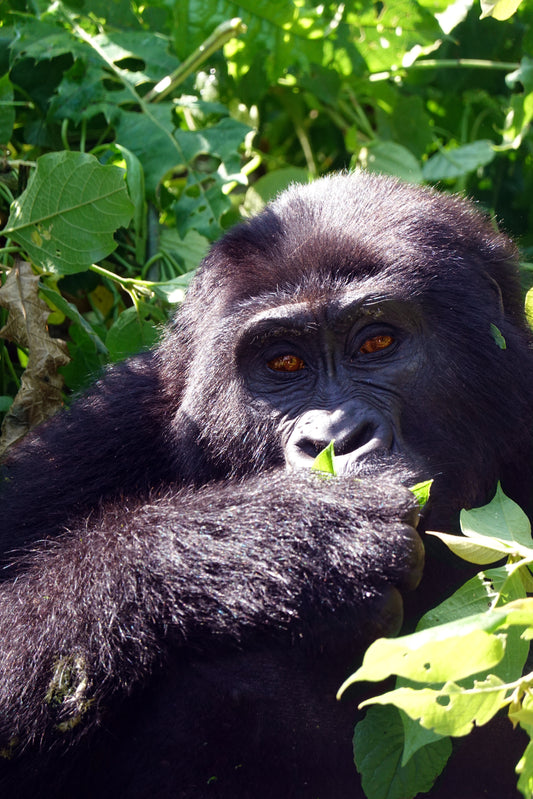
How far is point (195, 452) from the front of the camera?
3307 mm

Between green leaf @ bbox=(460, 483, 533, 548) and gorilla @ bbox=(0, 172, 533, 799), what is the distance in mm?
203

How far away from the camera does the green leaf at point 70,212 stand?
12.0ft

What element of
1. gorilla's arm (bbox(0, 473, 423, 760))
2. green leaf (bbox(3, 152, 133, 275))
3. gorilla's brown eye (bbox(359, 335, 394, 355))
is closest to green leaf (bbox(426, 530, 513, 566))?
gorilla's arm (bbox(0, 473, 423, 760))

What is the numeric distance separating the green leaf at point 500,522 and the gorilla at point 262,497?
0.66 ft

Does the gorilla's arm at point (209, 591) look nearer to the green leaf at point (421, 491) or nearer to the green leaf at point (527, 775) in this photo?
the green leaf at point (421, 491)

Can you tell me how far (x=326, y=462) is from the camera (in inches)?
103

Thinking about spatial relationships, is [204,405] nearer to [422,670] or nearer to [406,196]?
[406,196]

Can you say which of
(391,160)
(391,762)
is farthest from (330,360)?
(391,160)

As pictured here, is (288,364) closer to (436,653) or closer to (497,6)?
(497,6)

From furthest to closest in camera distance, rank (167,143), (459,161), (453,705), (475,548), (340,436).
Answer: (459,161) → (167,143) → (340,436) → (475,548) → (453,705)

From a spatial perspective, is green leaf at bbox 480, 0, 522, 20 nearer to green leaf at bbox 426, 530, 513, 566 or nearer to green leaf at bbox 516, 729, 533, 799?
green leaf at bbox 426, 530, 513, 566

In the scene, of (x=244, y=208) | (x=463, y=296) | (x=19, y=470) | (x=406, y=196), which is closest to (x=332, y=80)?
(x=244, y=208)

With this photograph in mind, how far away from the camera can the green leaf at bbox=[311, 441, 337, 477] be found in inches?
103

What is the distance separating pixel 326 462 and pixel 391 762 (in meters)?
0.77
